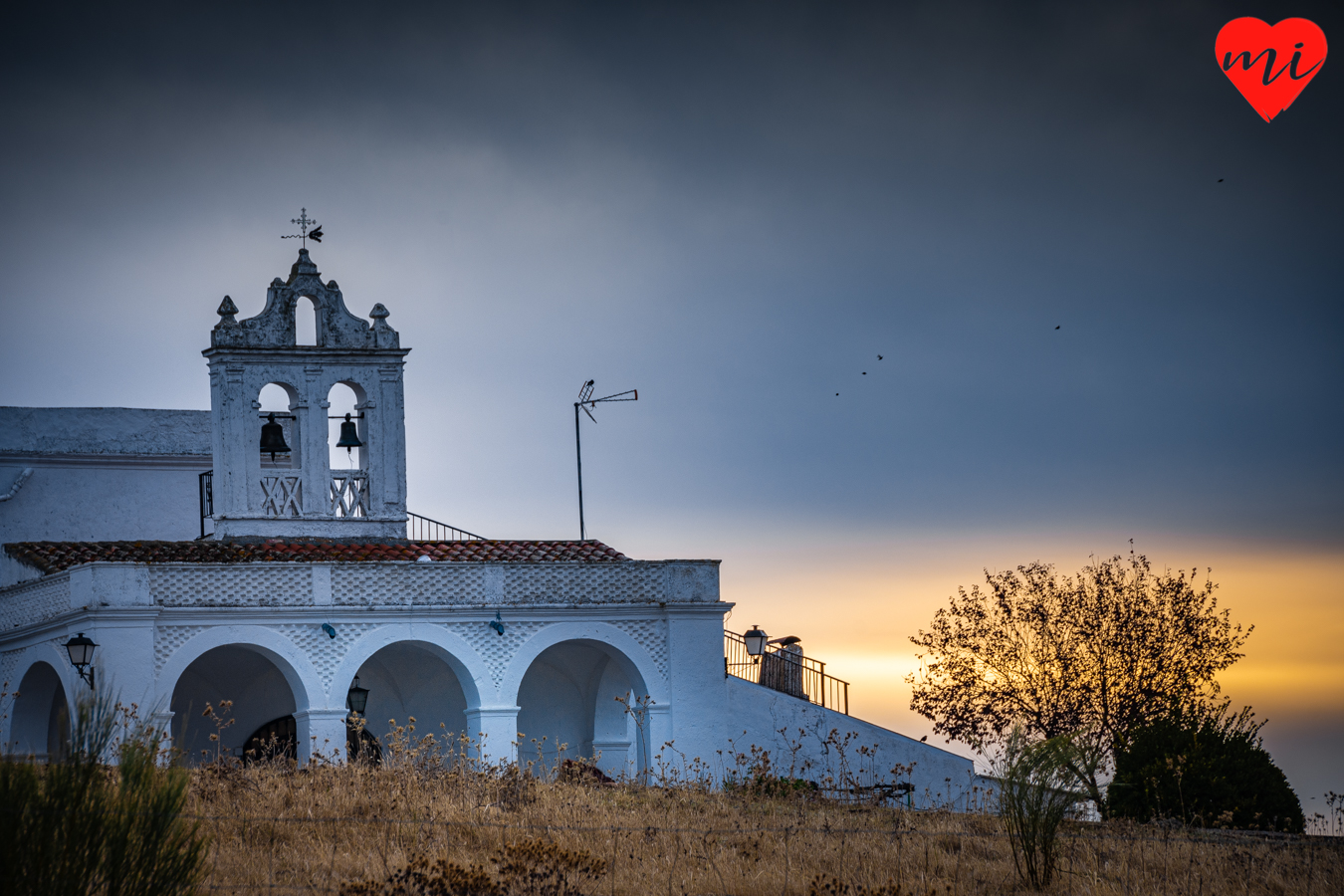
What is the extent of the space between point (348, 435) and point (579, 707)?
536 centimetres

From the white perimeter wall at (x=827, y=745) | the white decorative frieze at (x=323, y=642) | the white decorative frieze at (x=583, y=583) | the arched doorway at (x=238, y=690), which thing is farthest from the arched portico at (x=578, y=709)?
the arched doorway at (x=238, y=690)

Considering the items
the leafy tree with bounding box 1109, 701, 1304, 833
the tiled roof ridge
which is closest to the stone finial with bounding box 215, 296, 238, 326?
the tiled roof ridge

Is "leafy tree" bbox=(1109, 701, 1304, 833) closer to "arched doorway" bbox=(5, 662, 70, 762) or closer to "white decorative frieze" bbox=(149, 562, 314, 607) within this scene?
"white decorative frieze" bbox=(149, 562, 314, 607)

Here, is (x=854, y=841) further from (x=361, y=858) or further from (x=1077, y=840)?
(x=361, y=858)

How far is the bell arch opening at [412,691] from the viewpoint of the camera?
22531mm

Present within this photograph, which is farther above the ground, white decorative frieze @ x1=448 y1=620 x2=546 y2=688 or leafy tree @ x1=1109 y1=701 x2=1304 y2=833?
white decorative frieze @ x1=448 y1=620 x2=546 y2=688

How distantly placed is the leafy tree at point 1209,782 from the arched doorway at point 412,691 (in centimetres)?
1001

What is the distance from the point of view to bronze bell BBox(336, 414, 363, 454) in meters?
22.7

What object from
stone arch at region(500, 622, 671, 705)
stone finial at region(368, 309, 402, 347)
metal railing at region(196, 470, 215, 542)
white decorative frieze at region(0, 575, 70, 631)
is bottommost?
stone arch at region(500, 622, 671, 705)

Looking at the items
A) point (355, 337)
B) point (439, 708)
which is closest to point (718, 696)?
point (439, 708)

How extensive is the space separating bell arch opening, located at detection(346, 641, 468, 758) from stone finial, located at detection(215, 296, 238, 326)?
17.1 feet

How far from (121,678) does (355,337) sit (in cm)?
636

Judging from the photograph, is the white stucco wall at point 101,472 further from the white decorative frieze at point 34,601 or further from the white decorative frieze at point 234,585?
the white decorative frieze at point 234,585

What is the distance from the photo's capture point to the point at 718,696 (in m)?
21.4
